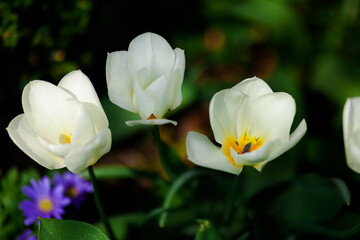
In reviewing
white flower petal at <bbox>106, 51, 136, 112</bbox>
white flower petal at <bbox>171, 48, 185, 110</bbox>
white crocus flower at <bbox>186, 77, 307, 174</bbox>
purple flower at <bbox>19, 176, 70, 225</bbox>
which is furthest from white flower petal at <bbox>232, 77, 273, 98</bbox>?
purple flower at <bbox>19, 176, 70, 225</bbox>

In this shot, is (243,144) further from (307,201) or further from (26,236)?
(26,236)

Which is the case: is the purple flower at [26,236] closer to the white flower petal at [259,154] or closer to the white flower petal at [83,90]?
the white flower petal at [83,90]

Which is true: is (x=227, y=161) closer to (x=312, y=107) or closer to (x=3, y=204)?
(x=3, y=204)

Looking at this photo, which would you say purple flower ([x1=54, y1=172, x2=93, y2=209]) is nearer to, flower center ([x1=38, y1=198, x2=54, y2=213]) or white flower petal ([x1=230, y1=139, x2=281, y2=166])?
flower center ([x1=38, y1=198, x2=54, y2=213])

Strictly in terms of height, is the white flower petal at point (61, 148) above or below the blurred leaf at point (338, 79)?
above

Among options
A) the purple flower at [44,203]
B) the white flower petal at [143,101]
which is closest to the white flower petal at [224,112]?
the white flower petal at [143,101]

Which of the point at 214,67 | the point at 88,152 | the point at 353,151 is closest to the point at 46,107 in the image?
the point at 88,152
